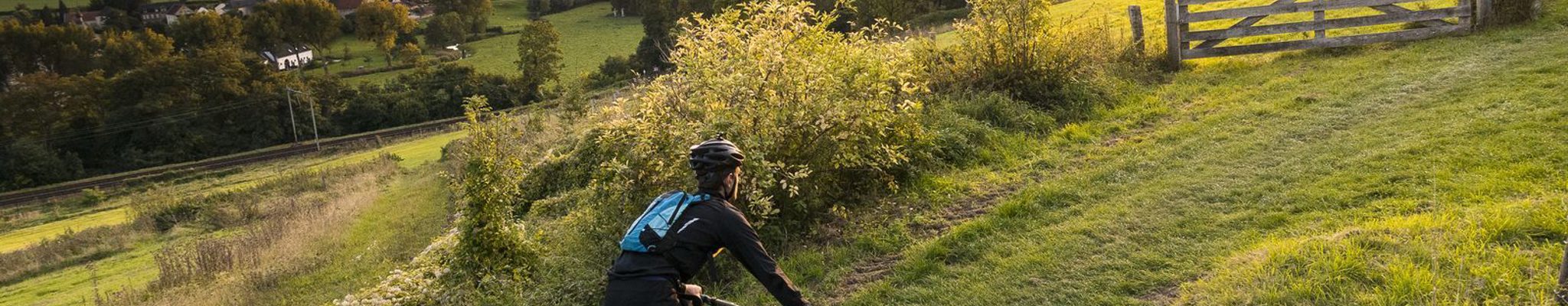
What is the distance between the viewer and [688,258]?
15.1 ft

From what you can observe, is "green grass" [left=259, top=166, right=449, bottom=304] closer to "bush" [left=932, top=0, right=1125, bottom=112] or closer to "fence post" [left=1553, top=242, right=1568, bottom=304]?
"bush" [left=932, top=0, right=1125, bottom=112]

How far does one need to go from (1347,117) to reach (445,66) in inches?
3161

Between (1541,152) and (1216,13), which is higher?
(1216,13)

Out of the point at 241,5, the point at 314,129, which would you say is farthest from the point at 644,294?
the point at 241,5

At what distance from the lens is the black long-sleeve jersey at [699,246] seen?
14.8 feet

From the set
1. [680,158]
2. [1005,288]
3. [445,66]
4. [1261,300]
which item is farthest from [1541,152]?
[445,66]

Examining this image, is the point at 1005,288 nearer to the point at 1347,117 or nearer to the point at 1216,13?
the point at 1347,117

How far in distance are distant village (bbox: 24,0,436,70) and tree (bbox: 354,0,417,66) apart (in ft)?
19.4

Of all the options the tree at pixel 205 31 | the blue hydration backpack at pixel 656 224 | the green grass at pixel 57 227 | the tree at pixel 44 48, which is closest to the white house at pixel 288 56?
the tree at pixel 205 31

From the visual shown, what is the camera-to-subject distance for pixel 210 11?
105562 millimetres

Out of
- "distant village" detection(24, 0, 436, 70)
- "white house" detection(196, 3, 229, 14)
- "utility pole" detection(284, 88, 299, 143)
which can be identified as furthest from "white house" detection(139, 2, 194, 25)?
"utility pole" detection(284, 88, 299, 143)

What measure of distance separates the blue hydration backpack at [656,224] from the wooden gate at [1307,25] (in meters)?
12.8

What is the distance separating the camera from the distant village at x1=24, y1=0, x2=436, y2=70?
Answer: 330 ft

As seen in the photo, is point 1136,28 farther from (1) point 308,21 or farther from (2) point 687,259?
(1) point 308,21
